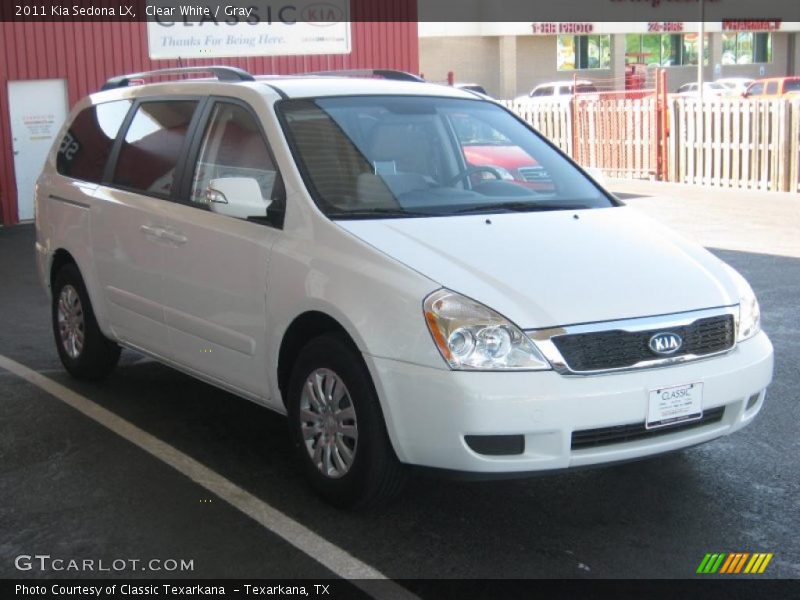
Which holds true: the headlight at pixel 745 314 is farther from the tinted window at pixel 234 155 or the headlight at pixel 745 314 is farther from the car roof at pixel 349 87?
the tinted window at pixel 234 155

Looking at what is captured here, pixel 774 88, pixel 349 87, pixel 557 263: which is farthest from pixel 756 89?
pixel 557 263

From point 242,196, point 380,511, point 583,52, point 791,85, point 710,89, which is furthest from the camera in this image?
point 583,52

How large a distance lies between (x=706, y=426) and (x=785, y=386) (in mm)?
2428

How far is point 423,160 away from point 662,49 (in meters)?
52.0

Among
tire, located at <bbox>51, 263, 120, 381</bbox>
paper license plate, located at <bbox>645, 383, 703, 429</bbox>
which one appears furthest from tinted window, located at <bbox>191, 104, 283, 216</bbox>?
paper license plate, located at <bbox>645, 383, 703, 429</bbox>

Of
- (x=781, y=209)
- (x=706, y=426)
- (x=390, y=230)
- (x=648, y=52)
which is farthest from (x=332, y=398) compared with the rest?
(x=648, y=52)

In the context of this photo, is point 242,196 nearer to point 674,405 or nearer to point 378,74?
point 378,74

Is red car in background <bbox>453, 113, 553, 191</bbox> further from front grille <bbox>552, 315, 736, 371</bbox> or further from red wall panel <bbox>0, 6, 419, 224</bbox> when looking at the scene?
red wall panel <bbox>0, 6, 419, 224</bbox>

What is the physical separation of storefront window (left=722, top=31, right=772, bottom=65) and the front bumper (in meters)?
55.3

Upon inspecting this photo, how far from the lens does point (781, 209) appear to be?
15.8 meters

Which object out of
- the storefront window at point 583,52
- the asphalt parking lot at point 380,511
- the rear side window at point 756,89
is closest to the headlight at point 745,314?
the asphalt parking lot at point 380,511

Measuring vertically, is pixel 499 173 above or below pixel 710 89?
below

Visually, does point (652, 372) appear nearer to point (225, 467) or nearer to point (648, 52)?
point (225, 467)

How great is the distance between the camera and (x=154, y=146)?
6.12m
